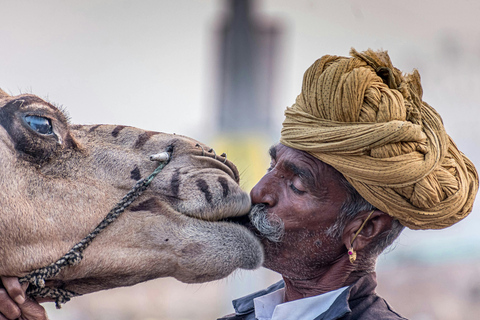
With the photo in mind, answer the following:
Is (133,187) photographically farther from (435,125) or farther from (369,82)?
(435,125)

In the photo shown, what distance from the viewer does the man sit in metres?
2.94

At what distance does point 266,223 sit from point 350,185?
467mm

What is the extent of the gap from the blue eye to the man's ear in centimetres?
150

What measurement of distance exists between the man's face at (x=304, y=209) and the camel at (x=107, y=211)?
0.34 m

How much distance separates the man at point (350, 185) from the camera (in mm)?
2936

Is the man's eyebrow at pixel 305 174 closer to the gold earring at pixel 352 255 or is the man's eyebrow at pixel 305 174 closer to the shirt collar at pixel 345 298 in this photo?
the gold earring at pixel 352 255

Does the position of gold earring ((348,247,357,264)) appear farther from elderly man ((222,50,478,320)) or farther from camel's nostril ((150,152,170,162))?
camel's nostril ((150,152,170,162))

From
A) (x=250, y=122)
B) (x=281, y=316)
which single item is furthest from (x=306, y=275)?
(x=250, y=122)

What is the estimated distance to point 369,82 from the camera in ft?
9.88

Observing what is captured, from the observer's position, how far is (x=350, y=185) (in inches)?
124

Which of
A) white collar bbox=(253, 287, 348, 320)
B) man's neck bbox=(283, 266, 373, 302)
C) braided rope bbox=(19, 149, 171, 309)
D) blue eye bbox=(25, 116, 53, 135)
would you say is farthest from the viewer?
man's neck bbox=(283, 266, 373, 302)

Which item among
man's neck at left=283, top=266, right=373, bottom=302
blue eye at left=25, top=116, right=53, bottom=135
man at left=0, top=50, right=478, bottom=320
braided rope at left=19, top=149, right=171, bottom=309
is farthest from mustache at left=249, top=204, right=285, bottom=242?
blue eye at left=25, top=116, right=53, bottom=135

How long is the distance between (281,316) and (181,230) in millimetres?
796

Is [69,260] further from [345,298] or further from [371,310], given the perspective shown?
[371,310]
